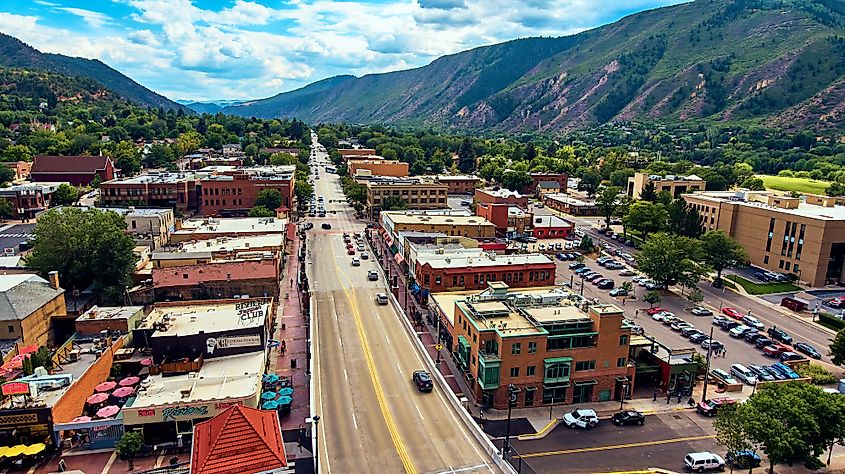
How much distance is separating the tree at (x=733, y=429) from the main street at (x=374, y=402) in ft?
49.8

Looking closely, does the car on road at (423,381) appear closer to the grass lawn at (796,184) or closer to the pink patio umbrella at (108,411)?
the pink patio umbrella at (108,411)

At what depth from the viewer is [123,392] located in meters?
40.4

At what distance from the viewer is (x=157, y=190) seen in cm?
11475

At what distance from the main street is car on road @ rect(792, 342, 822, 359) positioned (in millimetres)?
40600

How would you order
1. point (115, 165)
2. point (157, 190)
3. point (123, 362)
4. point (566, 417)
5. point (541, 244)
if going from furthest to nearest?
1. point (115, 165)
2. point (157, 190)
3. point (541, 244)
4. point (123, 362)
5. point (566, 417)

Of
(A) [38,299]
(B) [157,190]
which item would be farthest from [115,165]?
(A) [38,299]

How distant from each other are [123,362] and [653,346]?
4627cm

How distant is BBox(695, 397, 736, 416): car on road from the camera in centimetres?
4353

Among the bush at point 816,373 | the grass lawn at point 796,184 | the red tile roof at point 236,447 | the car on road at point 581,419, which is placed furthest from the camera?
the grass lawn at point 796,184

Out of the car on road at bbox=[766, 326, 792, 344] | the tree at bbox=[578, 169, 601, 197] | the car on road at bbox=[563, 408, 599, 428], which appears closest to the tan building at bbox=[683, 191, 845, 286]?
the car on road at bbox=[766, 326, 792, 344]

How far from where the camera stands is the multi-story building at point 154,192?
367 ft

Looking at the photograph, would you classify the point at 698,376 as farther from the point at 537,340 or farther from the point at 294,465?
the point at 294,465

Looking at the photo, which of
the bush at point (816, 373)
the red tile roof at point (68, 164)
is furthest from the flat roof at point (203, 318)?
the red tile roof at point (68, 164)

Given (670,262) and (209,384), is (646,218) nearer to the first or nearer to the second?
(670,262)
